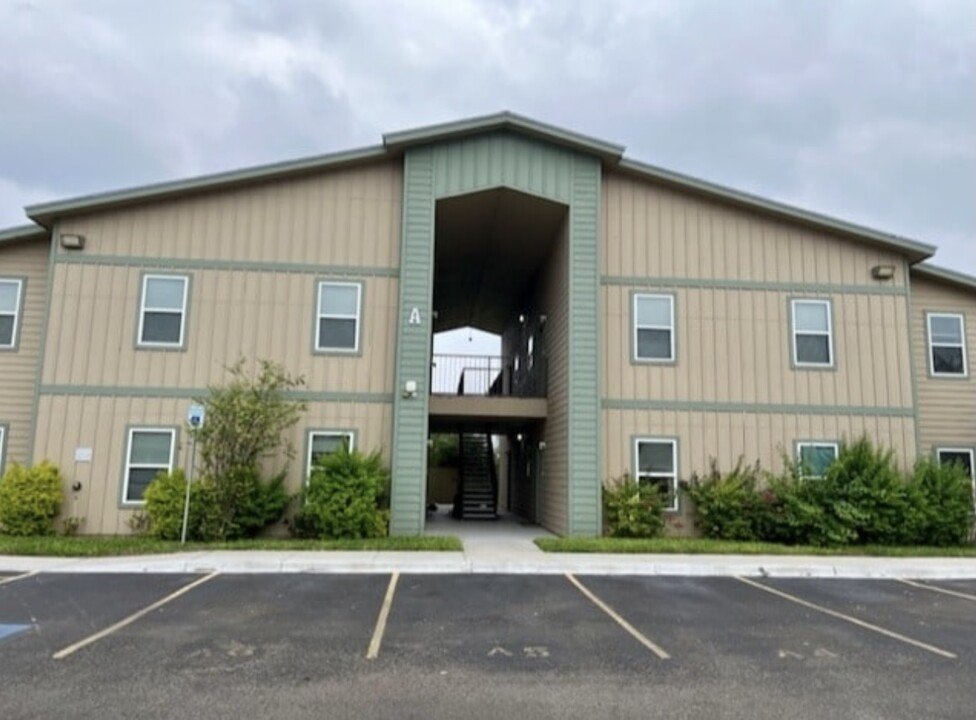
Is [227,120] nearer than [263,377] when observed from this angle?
No

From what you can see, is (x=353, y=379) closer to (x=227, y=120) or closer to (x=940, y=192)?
(x=227, y=120)

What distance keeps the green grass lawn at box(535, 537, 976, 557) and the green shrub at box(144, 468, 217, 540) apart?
5802 mm

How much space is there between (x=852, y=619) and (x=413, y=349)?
28.1 feet

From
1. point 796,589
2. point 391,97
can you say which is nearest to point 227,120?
point 391,97

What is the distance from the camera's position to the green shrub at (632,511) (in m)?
13.0

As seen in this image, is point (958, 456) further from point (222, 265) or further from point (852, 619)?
point (222, 265)

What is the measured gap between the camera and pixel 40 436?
1292 centimetres

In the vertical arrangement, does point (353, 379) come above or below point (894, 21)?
below

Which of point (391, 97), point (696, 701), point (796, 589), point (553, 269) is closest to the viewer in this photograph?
point (696, 701)

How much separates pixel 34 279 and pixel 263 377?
5341 millimetres

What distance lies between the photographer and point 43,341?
1323 centimetres

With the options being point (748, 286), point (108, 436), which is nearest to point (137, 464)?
point (108, 436)

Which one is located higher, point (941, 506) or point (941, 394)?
point (941, 394)

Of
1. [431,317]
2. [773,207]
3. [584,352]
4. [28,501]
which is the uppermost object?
[773,207]
